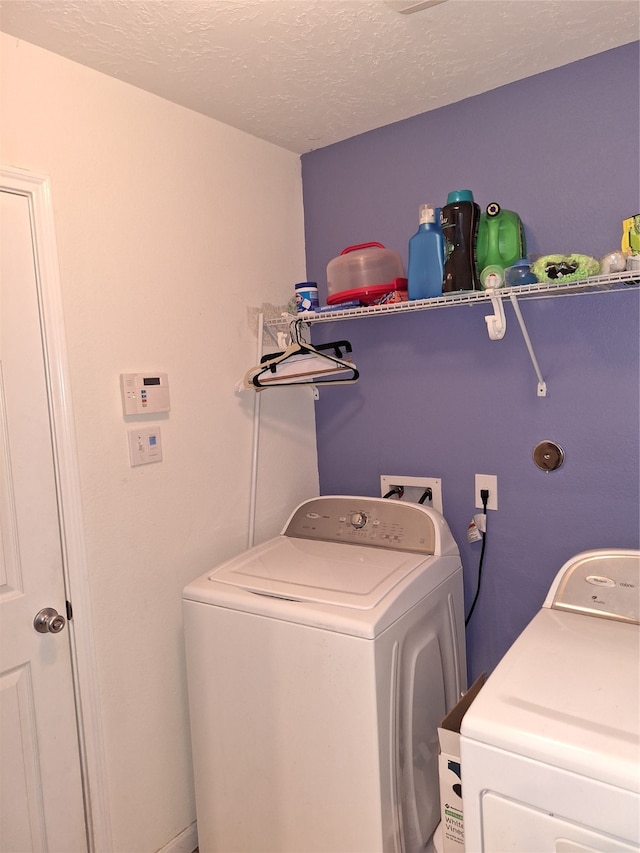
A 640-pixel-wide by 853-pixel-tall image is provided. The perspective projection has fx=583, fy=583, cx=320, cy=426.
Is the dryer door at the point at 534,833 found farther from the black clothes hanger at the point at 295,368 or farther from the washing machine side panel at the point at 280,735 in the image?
the black clothes hanger at the point at 295,368

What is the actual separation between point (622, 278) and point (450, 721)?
1.20 m

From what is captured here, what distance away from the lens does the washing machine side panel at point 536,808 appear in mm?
989

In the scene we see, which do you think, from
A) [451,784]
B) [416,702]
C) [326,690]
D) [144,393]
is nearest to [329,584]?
[326,690]

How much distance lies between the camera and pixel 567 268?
1526 millimetres

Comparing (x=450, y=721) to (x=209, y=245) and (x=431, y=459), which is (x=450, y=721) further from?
(x=209, y=245)

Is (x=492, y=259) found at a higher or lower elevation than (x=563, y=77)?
lower

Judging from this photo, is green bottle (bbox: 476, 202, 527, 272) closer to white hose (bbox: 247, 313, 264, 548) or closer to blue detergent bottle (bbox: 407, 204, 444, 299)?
blue detergent bottle (bbox: 407, 204, 444, 299)

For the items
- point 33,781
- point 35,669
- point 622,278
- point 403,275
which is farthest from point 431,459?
point 33,781

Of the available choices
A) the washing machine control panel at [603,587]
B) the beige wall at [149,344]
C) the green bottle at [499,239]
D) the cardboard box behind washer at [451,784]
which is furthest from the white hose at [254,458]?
the washing machine control panel at [603,587]

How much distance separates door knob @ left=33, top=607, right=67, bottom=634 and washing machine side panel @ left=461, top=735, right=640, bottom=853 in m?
1.08

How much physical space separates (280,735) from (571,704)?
809 millimetres

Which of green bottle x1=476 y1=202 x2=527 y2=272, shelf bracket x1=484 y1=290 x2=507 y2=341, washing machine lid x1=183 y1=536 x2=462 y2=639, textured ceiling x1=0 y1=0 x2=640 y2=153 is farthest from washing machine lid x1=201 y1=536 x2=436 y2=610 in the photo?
textured ceiling x1=0 y1=0 x2=640 y2=153

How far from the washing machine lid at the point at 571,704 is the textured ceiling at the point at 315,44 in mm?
1540

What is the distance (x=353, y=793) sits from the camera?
1475mm
